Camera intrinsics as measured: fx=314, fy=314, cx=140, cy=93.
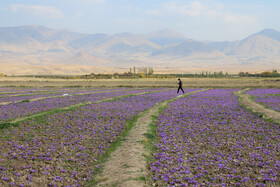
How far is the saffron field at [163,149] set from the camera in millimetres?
9625

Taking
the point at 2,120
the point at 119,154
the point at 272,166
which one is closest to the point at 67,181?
the point at 119,154

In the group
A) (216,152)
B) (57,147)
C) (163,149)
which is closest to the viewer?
(216,152)

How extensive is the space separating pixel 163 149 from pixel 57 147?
14.3 feet

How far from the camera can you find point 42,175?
392 inches

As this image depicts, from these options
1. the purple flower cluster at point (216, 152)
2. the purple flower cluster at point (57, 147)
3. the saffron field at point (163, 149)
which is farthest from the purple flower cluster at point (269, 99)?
the purple flower cluster at point (57, 147)

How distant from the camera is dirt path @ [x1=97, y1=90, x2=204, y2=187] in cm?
927

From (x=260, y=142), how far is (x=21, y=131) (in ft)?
37.9

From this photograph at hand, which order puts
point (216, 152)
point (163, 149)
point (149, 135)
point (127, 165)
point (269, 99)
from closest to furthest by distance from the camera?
point (127, 165), point (216, 152), point (163, 149), point (149, 135), point (269, 99)

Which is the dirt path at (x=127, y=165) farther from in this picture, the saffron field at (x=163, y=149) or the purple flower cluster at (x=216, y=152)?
the purple flower cluster at (x=216, y=152)

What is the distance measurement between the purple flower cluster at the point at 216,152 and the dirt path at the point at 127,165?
1.78 feet

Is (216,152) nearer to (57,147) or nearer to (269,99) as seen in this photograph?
(57,147)

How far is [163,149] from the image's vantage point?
12.5 m

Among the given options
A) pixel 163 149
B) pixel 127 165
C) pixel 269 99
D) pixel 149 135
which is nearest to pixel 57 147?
pixel 127 165

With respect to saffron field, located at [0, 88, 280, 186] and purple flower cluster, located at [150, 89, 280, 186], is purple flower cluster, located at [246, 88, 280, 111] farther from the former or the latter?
purple flower cluster, located at [150, 89, 280, 186]
